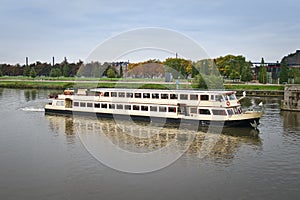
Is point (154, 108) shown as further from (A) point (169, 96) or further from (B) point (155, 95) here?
(A) point (169, 96)

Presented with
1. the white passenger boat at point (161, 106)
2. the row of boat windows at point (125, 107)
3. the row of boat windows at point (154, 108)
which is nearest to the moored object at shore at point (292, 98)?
the white passenger boat at point (161, 106)

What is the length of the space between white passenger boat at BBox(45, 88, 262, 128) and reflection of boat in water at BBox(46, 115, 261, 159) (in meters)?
1.41

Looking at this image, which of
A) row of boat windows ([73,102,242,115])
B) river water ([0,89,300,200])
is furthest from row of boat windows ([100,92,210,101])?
river water ([0,89,300,200])

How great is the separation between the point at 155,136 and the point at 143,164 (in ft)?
28.5

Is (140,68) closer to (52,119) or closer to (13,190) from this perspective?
(52,119)

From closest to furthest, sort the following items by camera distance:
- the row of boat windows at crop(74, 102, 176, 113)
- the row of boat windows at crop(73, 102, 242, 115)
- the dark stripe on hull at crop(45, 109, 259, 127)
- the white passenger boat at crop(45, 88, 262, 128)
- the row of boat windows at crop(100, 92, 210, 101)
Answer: the dark stripe on hull at crop(45, 109, 259, 127)
the white passenger boat at crop(45, 88, 262, 128)
the row of boat windows at crop(73, 102, 242, 115)
the row of boat windows at crop(100, 92, 210, 101)
the row of boat windows at crop(74, 102, 176, 113)

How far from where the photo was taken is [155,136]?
31688 millimetres

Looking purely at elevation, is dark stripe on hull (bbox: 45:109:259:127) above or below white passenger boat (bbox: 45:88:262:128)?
below

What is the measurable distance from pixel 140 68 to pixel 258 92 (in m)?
56.5

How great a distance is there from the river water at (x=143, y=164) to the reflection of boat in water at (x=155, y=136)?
8cm

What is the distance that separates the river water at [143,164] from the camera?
18.4m

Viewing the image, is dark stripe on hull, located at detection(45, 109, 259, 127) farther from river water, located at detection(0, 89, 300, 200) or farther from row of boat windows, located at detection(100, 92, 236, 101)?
row of boat windows, located at detection(100, 92, 236, 101)

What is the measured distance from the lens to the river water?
18.4 m

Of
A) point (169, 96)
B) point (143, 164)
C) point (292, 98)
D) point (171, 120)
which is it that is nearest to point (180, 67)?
point (292, 98)
